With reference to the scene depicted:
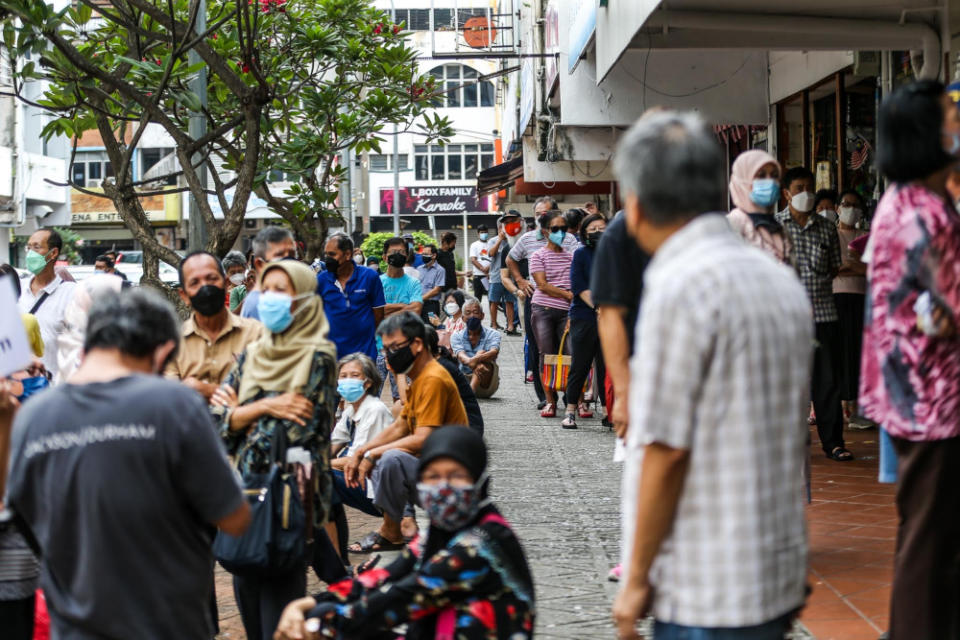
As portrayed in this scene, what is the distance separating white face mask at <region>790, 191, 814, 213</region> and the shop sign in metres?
58.4

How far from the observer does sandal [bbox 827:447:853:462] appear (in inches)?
368

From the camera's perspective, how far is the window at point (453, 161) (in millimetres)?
68562

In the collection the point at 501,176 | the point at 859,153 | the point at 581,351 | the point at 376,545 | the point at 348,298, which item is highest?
the point at 501,176

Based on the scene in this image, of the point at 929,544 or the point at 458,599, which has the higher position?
the point at 929,544

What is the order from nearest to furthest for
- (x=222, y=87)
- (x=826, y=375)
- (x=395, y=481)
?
(x=395, y=481) < (x=826, y=375) < (x=222, y=87)

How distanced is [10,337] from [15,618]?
0.94m

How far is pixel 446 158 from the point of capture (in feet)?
224

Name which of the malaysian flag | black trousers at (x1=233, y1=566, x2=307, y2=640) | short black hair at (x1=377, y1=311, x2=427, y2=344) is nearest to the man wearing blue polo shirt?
short black hair at (x1=377, y1=311, x2=427, y2=344)

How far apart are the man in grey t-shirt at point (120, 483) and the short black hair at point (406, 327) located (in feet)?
10.4

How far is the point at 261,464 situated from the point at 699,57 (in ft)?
32.3

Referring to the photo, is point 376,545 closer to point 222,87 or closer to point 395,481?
point 395,481

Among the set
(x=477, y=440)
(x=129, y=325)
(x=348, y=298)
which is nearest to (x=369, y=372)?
(x=348, y=298)

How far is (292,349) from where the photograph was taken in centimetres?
518

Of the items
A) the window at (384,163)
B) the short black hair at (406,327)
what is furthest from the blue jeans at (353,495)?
the window at (384,163)
